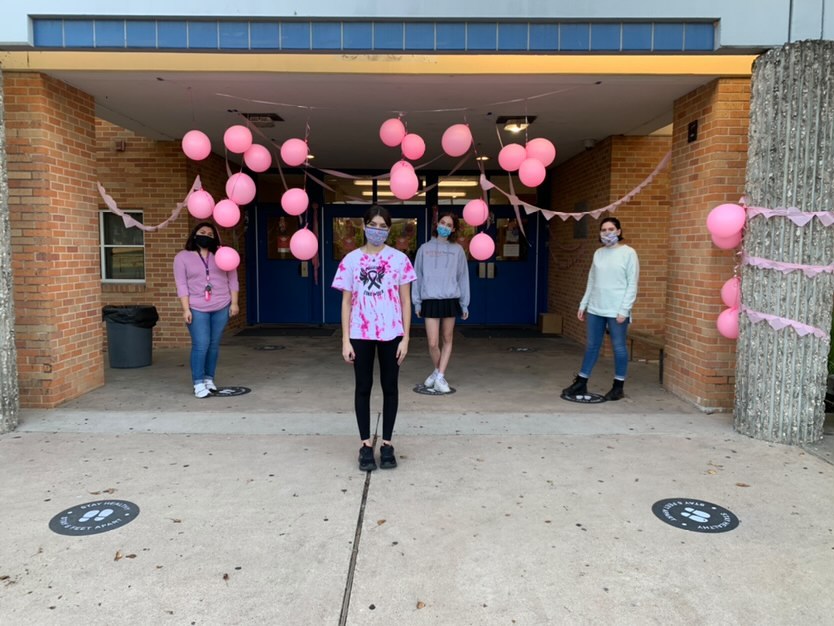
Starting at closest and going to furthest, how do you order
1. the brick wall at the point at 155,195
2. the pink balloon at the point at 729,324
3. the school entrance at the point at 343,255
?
1. the pink balloon at the point at 729,324
2. the brick wall at the point at 155,195
3. the school entrance at the point at 343,255

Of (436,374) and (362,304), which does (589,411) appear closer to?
(436,374)

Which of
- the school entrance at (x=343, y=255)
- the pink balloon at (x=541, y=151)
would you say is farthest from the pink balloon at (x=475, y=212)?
the school entrance at (x=343, y=255)

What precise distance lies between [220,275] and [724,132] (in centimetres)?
486

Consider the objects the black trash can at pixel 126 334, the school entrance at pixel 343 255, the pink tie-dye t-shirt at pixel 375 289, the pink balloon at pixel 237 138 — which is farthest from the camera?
the school entrance at pixel 343 255

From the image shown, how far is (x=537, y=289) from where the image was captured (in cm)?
1137

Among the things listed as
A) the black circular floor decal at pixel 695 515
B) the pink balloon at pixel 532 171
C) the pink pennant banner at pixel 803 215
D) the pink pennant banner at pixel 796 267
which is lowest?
the black circular floor decal at pixel 695 515

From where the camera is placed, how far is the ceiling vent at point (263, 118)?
6.99 meters

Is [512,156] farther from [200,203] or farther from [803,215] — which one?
[200,203]

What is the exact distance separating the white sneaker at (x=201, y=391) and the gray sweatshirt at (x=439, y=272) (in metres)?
2.20

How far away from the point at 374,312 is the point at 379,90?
117 inches

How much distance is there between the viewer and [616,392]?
5.76 meters

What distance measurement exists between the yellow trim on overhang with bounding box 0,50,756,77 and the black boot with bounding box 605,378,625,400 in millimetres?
2818

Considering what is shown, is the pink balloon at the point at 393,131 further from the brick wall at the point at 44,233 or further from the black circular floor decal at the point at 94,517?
the black circular floor decal at the point at 94,517

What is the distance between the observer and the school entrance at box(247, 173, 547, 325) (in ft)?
37.1
